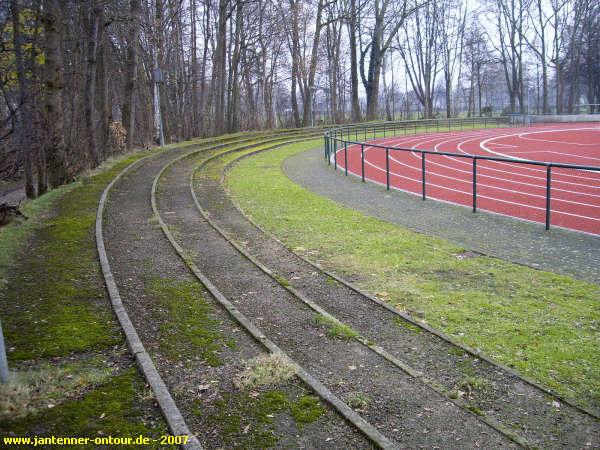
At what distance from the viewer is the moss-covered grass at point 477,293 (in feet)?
17.6

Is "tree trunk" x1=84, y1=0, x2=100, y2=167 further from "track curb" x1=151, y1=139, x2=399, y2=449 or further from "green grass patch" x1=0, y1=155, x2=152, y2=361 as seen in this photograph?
"track curb" x1=151, y1=139, x2=399, y2=449

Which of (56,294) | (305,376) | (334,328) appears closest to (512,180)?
(334,328)

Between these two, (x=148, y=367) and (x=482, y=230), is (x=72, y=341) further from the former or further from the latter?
(x=482, y=230)

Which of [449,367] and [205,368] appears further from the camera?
[449,367]

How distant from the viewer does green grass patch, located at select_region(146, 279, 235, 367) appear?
5613 millimetres

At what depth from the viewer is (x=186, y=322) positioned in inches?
251

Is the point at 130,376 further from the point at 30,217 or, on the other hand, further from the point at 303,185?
the point at 303,185

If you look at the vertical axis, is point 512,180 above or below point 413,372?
above

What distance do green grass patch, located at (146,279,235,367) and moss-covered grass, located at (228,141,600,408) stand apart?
2.37 metres

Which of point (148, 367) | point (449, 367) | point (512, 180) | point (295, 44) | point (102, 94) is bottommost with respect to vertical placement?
point (449, 367)

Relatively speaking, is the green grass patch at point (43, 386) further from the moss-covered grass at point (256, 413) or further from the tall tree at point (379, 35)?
the tall tree at point (379, 35)

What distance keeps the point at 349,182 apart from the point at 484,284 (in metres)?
10.4

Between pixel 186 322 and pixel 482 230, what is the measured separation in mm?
6613

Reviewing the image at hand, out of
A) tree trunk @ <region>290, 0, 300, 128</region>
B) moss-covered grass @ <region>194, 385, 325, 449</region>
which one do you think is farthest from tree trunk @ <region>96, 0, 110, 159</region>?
tree trunk @ <region>290, 0, 300, 128</region>
